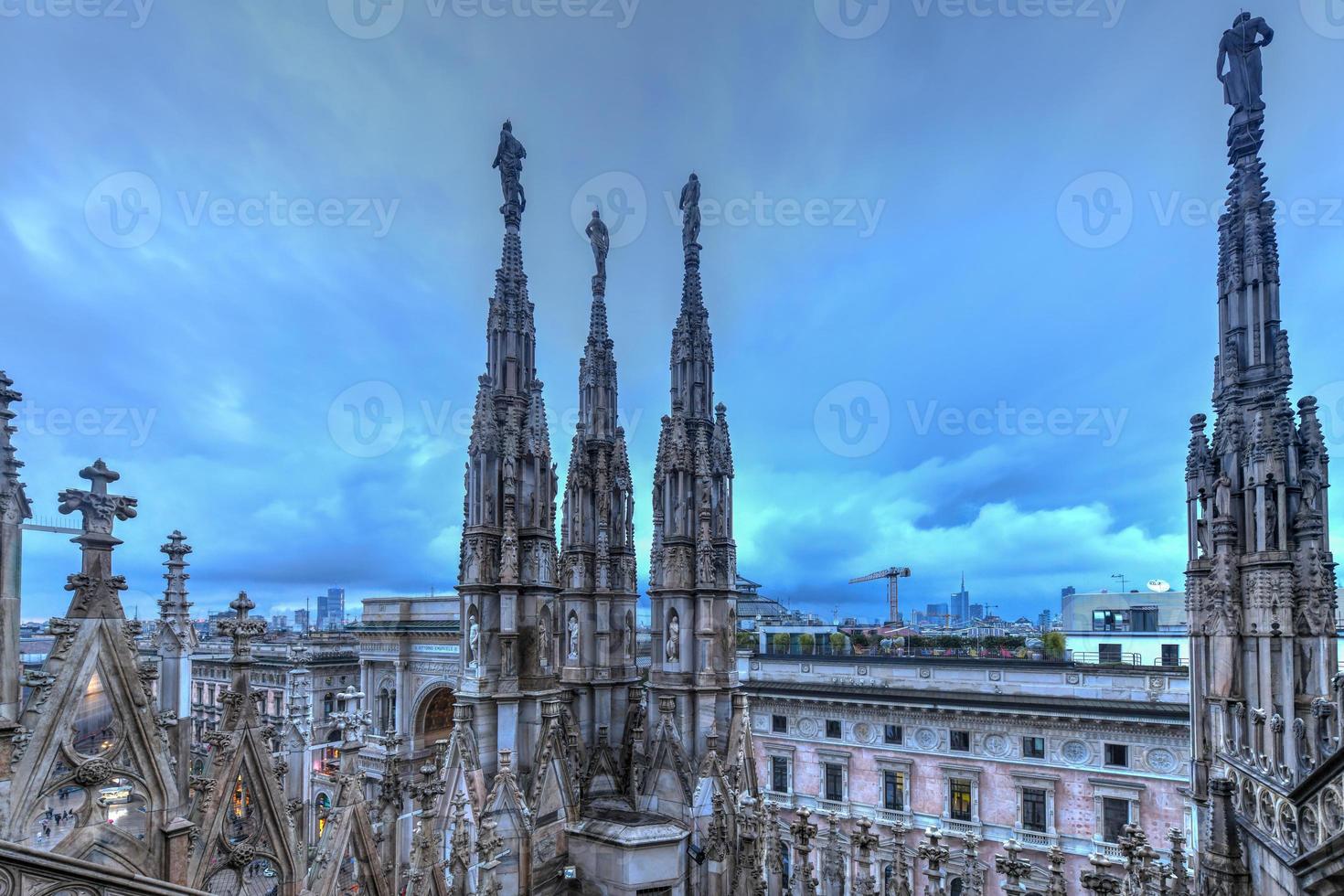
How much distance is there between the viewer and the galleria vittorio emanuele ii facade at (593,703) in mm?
7023

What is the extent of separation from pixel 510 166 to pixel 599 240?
154 inches

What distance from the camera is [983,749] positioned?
34875 millimetres

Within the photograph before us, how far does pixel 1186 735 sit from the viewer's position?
30203 mm

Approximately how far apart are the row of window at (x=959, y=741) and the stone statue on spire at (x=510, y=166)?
116ft

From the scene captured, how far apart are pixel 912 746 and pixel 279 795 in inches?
1433

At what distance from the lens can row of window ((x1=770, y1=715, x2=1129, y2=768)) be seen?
105 feet

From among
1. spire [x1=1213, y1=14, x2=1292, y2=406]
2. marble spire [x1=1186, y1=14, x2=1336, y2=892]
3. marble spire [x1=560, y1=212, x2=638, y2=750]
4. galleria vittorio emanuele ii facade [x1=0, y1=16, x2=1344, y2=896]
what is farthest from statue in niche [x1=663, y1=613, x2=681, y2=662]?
spire [x1=1213, y1=14, x2=1292, y2=406]

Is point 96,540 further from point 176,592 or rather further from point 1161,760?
point 1161,760

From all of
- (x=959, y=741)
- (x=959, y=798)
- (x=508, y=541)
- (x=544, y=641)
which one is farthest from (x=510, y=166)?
(x=959, y=798)

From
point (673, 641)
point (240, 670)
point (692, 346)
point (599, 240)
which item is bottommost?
point (673, 641)

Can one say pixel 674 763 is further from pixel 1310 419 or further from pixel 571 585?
pixel 1310 419

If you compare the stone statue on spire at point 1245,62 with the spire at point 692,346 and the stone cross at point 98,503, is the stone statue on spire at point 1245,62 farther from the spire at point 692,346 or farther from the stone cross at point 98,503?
the stone cross at point 98,503

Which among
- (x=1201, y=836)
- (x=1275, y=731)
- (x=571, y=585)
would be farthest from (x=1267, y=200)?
(x=571, y=585)

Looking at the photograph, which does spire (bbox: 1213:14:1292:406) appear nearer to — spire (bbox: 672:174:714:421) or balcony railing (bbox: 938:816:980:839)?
spire (bbox: 672:174:714:421)
